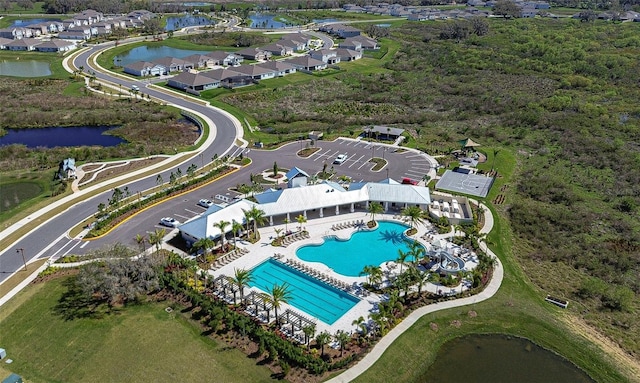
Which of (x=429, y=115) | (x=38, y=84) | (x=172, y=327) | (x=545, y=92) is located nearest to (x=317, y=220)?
(x=172, y=327)

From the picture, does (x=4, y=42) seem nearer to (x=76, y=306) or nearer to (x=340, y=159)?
(x=340, y=159)

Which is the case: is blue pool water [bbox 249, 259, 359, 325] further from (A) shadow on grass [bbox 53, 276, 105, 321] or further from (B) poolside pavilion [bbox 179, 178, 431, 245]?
(A) shadow on grass [bbox 53, 276, 105, 321]

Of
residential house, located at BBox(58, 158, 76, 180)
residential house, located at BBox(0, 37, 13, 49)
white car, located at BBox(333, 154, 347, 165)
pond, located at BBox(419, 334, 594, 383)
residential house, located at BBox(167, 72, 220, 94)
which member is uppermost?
residential house, located at BBox(0, 37, 13, 49)

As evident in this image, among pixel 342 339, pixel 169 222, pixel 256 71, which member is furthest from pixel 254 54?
pixel 342 339

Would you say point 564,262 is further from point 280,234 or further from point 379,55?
point 379,55

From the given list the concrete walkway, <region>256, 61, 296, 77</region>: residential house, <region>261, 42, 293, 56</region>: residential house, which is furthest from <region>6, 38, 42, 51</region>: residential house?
the concrete walkway

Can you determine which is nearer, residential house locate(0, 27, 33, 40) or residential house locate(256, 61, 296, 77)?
residential house locate(256, 61, 296, 77)

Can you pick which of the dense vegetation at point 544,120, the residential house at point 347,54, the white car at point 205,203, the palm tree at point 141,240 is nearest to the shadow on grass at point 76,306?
the palm tree at point 141,240
